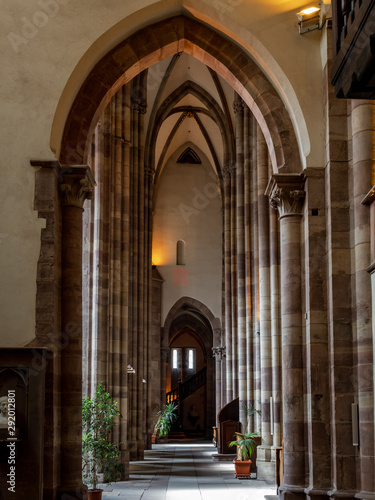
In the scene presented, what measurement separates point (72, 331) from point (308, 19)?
17.9 ft

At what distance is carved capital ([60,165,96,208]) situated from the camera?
1117 cm

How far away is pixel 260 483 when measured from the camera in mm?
15867

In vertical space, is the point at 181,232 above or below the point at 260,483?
above

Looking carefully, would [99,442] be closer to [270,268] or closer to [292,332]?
[292,332]

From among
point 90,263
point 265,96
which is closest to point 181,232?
point 90,263

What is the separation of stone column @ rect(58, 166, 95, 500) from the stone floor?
275 cm

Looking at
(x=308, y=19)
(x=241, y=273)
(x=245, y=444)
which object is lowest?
(x=245, y=444)

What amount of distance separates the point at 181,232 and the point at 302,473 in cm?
2568

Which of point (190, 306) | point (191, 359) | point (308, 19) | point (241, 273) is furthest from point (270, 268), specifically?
point (191, 359)

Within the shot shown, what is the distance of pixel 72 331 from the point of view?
35.8ft

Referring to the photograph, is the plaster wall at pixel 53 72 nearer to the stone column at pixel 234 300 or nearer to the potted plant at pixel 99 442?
the potted plant at pixel 99 442

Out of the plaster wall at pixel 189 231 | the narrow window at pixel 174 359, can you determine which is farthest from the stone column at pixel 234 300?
the narrow window at pixel 174 359

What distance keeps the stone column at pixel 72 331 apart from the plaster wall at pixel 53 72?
571 mm

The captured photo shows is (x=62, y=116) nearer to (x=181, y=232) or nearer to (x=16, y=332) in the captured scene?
(x=16, y=332)
